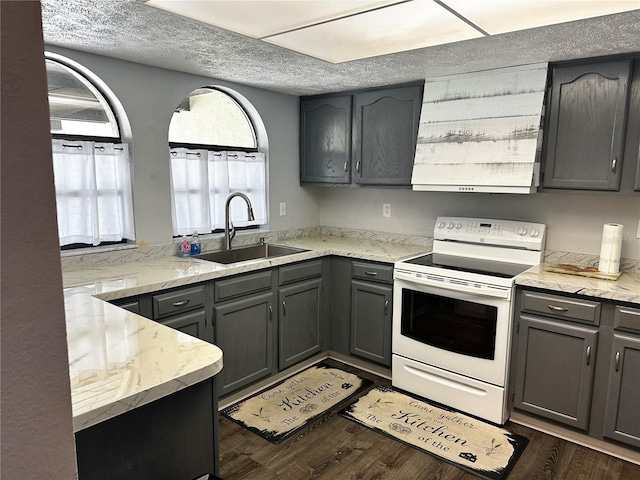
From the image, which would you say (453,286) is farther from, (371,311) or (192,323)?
(192,323)

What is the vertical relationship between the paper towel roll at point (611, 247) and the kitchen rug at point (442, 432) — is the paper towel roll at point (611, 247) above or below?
above

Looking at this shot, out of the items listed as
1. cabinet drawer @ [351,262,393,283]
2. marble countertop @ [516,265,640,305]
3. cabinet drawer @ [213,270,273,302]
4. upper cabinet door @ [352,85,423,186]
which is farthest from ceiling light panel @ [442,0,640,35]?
cabinet drawer @ [213,270,273,302]

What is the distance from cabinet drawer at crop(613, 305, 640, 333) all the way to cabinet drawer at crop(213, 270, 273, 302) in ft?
6.59

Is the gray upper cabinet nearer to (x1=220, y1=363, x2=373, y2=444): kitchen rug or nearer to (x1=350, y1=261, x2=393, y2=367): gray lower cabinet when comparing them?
(x1=350, y1=261, x2=393, y2=367): gray lower cabinet

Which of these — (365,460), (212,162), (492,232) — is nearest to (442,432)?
(365,460)

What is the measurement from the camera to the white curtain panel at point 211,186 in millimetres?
3291

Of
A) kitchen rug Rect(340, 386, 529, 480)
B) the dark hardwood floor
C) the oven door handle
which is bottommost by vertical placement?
the dark hardwood floor

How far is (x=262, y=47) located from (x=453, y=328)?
2.00m

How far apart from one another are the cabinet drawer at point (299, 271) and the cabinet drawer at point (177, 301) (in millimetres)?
676

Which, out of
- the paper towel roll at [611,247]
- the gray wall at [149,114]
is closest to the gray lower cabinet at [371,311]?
the paper towel roll at [611,247]

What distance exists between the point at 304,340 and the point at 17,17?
10.4 feet

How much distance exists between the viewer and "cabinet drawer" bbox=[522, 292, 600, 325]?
2.43 metres

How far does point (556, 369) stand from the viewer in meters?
2.58

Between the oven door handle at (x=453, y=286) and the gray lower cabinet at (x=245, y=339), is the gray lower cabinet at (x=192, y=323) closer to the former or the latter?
the gray lower cabinet at (x=245, y=339)
